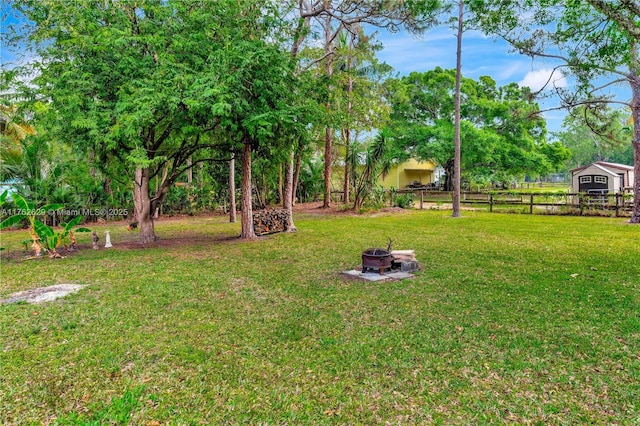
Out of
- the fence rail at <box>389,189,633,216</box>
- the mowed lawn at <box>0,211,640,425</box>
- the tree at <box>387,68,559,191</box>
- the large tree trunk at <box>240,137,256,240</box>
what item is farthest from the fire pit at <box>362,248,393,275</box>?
the tree at <box>387,68,559,191</box>

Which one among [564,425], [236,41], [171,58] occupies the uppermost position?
[236,41]

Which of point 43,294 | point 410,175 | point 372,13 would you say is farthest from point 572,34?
point 410,175

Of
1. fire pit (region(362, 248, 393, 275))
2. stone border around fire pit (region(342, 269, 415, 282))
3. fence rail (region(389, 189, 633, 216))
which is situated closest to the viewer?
stone border around fire pit (region(342, 269, 415, 282))

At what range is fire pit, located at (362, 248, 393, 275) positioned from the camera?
6.37m

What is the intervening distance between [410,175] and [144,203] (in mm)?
30052

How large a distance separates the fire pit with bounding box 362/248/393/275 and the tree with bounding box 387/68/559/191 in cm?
2257

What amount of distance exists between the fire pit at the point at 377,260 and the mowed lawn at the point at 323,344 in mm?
487

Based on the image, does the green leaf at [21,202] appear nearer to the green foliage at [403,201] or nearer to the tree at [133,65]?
the tree at [133,65]

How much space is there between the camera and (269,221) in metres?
12.1

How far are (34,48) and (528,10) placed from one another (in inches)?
455

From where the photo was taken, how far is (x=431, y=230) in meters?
12.0

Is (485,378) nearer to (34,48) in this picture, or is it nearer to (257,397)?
(257,397)

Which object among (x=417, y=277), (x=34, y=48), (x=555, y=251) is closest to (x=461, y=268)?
(x=417, y=277)

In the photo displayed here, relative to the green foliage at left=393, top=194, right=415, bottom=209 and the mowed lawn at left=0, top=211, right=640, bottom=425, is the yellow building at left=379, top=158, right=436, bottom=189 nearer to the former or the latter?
the green foliage at left=393, top=194, right=415, bottom=209
